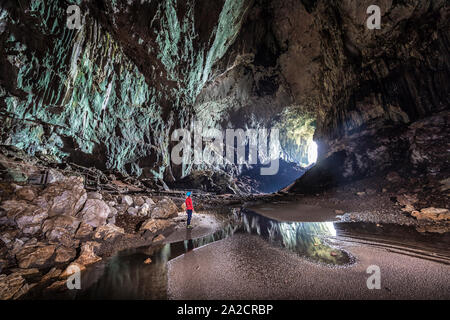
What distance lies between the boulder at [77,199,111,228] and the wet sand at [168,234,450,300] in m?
3.63

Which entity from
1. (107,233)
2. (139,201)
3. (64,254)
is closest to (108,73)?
(139,201)

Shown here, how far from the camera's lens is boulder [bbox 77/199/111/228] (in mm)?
6043

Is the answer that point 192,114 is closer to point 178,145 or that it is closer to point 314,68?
point 178,145

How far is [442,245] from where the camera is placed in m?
4.72

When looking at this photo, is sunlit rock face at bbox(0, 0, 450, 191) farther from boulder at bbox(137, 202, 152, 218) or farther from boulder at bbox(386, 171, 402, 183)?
boulder at bbox(137, 202, 152, 218)

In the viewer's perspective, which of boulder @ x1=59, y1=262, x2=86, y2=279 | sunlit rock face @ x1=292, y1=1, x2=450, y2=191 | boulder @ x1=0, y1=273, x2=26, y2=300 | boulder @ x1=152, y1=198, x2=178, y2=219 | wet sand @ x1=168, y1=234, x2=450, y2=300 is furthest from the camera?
sunlit rock face @ x1=292, y1=1, x2=450, y2=191

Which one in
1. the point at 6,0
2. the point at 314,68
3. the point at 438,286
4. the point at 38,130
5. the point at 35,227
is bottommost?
Result: the point at 438,286

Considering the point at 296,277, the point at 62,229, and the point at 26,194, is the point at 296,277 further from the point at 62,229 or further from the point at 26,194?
the point at 26,194

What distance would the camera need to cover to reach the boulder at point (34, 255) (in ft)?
13.2

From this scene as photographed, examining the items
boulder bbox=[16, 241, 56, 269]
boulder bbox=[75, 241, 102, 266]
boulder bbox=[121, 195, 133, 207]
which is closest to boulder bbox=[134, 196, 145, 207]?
boulder bbox=[121, 195, 133, 207]

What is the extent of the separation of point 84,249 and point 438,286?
7248mm

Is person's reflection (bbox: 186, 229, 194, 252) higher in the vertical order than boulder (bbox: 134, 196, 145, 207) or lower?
lower

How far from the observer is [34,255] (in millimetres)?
4160

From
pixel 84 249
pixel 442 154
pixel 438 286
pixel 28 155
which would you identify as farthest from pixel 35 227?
pixel 442 154
